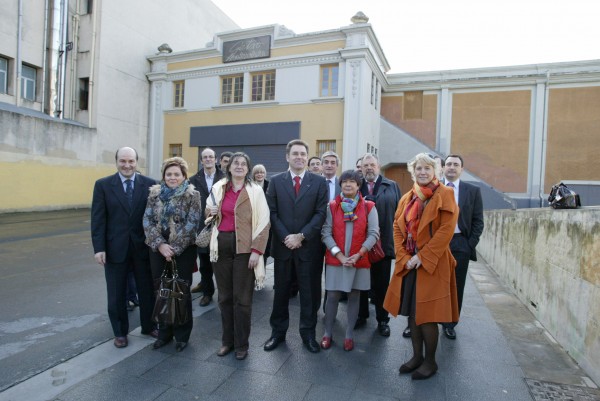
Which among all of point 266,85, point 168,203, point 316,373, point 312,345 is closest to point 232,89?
point 266,85

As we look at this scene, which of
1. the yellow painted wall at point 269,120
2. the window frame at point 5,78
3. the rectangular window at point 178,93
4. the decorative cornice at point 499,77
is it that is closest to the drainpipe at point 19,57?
the window frame at point 5,78

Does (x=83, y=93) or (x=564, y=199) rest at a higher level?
(x=83, y=93)

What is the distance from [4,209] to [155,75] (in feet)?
34.1

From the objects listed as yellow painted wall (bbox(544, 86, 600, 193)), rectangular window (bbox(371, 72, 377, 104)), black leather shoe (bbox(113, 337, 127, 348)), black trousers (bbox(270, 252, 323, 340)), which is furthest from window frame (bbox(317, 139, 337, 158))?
black leather shoe (bbox(113, 337, 127, 348))

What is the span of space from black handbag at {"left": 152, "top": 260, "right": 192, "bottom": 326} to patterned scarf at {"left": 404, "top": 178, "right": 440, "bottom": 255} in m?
2.18

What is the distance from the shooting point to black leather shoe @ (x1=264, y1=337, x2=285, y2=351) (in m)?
3.64

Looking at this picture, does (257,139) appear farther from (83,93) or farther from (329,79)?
(83,93)

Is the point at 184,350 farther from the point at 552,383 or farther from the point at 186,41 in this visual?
the point at 186,41

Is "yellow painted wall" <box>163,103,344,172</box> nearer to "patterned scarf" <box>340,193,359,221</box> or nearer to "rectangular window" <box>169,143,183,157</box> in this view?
"rectangular window" <box>169,143,183,157</box>

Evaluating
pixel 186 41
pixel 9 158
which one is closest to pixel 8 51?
pixel 9 158

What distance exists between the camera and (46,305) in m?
4.70

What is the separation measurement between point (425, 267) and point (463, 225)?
134 cm

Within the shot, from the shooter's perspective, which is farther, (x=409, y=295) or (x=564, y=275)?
(x=564, y=275)

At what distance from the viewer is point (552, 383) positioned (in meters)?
3.14
